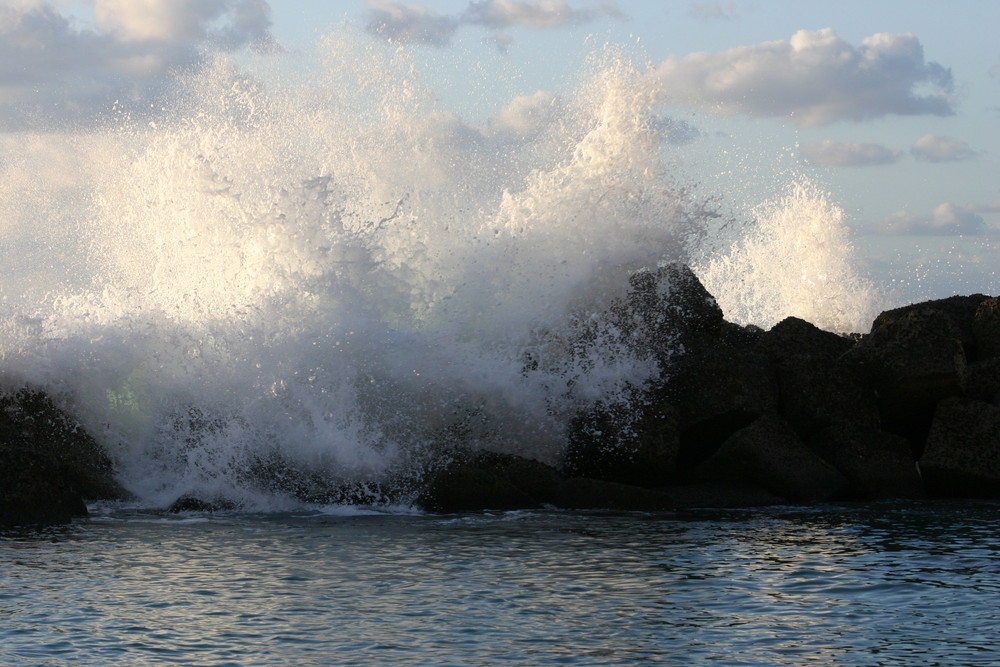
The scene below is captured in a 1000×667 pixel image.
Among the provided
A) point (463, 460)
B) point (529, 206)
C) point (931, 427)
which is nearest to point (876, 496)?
point (931, 427)

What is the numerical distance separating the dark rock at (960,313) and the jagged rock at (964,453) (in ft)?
A: 4.60

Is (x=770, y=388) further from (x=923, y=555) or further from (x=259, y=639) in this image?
(x=259, y=639)

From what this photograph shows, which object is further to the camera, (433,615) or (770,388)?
(770,388)

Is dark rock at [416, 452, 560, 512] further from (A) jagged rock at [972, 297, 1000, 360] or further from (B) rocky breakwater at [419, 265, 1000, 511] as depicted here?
(A) jagged rock at [972, 297, 1000, 360]

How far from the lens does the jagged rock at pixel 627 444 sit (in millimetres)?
11109

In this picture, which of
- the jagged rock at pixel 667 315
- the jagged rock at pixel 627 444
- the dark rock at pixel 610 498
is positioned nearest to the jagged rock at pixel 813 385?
the jagged rock at pixel 667 315

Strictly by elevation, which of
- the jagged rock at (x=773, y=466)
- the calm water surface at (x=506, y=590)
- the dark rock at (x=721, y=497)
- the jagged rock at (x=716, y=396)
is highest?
the jagged rock at (x=716, y=396)

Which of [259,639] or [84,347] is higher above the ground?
[84,347]

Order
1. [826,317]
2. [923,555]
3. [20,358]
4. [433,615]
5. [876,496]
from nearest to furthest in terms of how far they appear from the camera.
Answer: [433,615] < [923,555] < [876,496] < [20,358] < [826,317]

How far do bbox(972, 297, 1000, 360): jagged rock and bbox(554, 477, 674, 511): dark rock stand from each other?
4.40 meters

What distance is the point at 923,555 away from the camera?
821 cm

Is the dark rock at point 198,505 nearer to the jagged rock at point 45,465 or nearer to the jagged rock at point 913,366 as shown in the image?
the jagged rock at point 45,465

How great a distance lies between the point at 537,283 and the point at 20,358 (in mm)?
5299

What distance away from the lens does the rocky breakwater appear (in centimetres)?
1081
